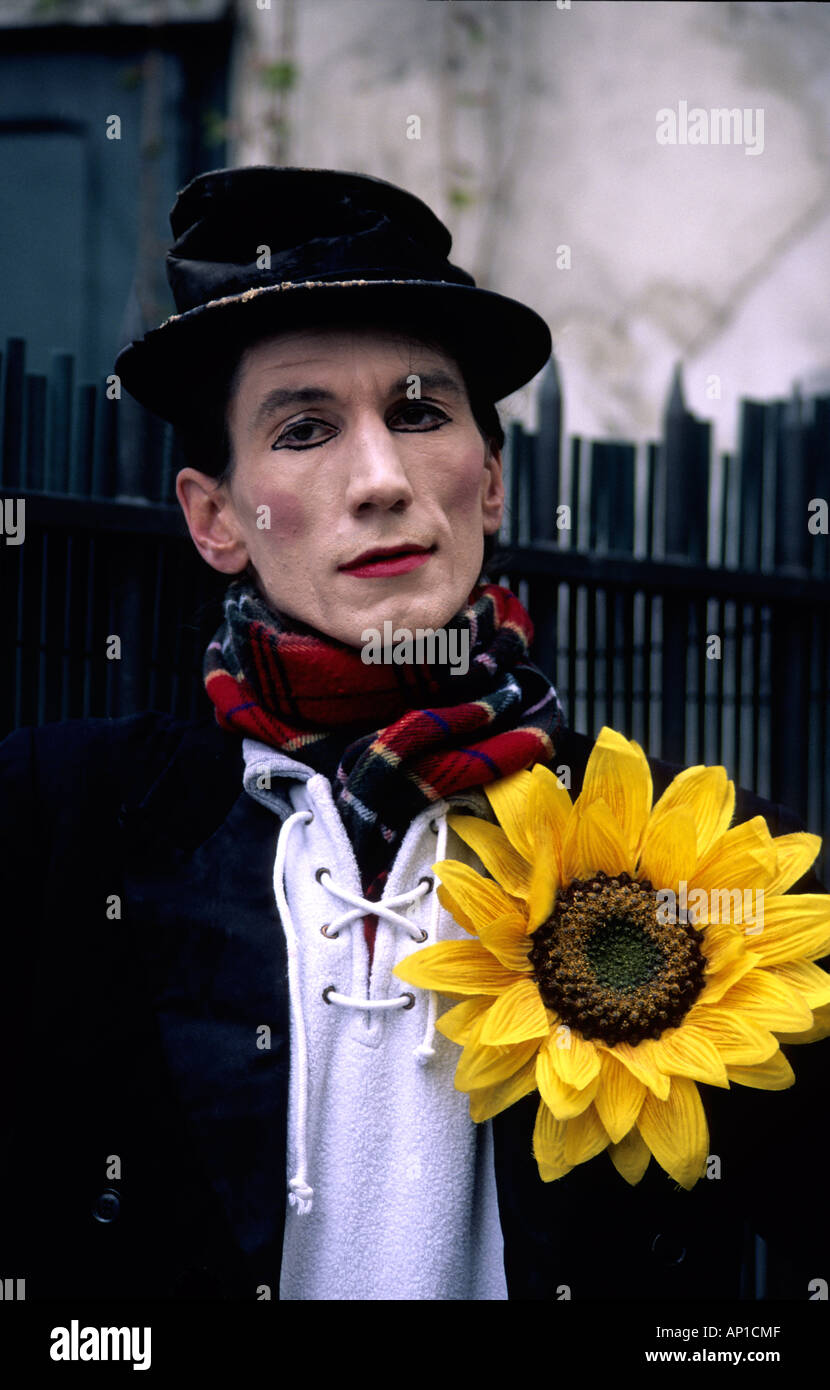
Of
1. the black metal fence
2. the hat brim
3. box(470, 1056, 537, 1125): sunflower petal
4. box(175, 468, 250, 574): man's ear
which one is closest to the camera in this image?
box(470, 1056, 537, 1125): sunflower petal

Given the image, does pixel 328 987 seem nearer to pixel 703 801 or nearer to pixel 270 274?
pixel 703 801

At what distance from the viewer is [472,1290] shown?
1.66 meters

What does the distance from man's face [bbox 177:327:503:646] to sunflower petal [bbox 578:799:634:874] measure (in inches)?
14.7

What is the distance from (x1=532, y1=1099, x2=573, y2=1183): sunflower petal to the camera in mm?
→ 1476

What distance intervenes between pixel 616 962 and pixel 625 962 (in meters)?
0.01

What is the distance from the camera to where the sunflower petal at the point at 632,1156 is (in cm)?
150

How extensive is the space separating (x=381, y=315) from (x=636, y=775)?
786 millimetres

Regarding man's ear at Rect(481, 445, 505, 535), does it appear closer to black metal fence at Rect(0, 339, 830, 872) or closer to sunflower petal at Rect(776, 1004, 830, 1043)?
black metal fence at Rect(0, 339, 830, 872)

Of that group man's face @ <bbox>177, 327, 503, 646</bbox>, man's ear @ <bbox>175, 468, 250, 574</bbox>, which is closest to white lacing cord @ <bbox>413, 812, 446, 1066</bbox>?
man's face @ <bbox>177, 327, 503, 646</bbox>

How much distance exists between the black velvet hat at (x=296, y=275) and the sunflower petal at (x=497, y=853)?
0.77 m

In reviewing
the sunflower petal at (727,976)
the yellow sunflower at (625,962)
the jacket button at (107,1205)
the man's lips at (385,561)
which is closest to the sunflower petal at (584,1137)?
the yellow sunflower at (625,962)

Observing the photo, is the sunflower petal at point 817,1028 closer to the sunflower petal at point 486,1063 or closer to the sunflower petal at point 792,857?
the sunflower petal at point 792,857
